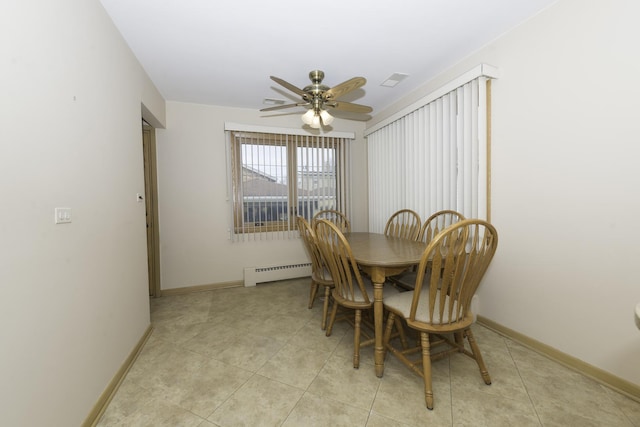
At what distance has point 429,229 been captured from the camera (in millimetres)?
2521

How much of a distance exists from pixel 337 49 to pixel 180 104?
2.17 meters

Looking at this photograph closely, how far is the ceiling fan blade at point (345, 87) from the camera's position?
1910 mm

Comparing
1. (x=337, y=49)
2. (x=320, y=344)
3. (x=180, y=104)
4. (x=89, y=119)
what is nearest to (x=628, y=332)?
(x=320, y=344)

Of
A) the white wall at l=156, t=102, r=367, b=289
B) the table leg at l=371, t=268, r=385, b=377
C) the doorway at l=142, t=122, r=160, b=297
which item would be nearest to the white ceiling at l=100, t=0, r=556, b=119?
the white wall at l=156, t=102, r=367, b=289

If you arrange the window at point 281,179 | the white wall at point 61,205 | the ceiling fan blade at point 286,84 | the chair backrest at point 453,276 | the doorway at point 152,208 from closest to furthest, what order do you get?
the white wall at point 61,205
the chair backrest at point 453,276
the ceiling fan blade at point 286,84
the doorway at point 152,208
the window at point 281,179

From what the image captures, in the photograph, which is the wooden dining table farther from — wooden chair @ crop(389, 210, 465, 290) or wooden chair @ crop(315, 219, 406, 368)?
wooden chair @ crop(389, 210, 465, 290)

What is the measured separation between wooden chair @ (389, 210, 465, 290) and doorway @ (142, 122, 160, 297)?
2.77 m

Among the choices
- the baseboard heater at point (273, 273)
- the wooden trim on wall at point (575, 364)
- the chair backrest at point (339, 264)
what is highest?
the chair backrest at point (339, 264)

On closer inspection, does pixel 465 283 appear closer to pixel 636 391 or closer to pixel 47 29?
pixel 636 391

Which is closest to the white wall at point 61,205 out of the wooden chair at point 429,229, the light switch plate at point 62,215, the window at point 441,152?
the light switch plate at point 62,215

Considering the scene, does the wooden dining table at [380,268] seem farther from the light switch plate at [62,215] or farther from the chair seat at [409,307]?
the light switch plate at [62,215]

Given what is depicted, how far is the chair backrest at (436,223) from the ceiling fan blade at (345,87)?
1362 millimetres

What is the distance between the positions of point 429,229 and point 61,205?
8.76ft

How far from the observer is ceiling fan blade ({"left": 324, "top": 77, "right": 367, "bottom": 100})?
75.2 inches
